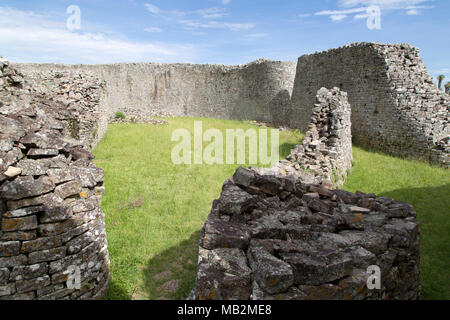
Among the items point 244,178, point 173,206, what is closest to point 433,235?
point 244,178

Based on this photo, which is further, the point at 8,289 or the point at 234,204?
the point at 234,204

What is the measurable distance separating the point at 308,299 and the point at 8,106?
5.68 m

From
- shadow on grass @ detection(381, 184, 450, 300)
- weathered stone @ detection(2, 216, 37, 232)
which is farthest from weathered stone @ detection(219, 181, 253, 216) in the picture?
shadow on grass @ detection(381, 184, 450, 300)

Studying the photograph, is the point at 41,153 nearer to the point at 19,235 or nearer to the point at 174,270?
the point at 19,235

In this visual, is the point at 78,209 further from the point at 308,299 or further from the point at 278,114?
the point at 278,114

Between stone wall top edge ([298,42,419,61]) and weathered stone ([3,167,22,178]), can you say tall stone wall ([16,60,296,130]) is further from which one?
weathered stone ([3,167,22,178])

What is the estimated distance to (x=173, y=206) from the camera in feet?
29.2

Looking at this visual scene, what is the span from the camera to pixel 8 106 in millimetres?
5016

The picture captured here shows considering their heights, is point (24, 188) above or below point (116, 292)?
above

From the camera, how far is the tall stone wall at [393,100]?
1312cm

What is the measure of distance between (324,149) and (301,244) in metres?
7.61

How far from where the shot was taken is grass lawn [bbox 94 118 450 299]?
5883 millimetres

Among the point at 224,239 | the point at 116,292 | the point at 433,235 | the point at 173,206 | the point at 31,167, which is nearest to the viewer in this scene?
the point at 224,239

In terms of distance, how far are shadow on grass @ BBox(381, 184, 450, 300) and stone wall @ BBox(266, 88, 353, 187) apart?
2042 mm
